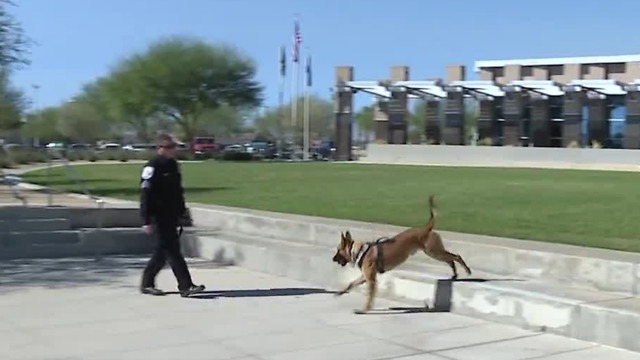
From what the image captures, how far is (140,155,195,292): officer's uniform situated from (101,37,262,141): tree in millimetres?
61687

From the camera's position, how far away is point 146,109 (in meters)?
72.6

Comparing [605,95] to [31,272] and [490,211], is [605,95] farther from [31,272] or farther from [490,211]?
[31,272]

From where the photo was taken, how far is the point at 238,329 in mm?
8578

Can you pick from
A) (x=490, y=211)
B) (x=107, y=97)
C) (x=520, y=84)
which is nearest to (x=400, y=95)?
(x=520, y=84)

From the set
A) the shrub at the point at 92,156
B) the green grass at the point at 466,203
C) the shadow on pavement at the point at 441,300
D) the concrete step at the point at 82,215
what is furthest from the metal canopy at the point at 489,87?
the shadow on pavement at the point at 441,300

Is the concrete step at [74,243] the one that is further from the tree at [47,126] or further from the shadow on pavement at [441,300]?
the tree at [47,126]

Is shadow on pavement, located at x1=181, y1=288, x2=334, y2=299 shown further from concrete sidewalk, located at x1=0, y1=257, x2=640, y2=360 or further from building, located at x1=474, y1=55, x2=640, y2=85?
building, located at x1=474, y1=55, x2=640, y2=85

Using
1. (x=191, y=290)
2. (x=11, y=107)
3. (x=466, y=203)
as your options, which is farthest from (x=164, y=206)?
(x=11, y=107)

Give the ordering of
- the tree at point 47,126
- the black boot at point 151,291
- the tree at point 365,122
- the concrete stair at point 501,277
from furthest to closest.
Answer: the tree at point 365,122 < the tree at point 47,126 < the black boot at point 151,291 < the concrete stair at point 501,277

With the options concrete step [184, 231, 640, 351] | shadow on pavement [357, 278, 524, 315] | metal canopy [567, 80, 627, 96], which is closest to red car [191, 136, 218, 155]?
metal canopy [567, 80, 627, 96]

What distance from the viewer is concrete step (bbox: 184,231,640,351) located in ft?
25.3

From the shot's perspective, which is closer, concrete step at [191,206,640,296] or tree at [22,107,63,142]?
concrete step at [191,206,640,296]

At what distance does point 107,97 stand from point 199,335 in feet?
228

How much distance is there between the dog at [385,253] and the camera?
9.27 m
